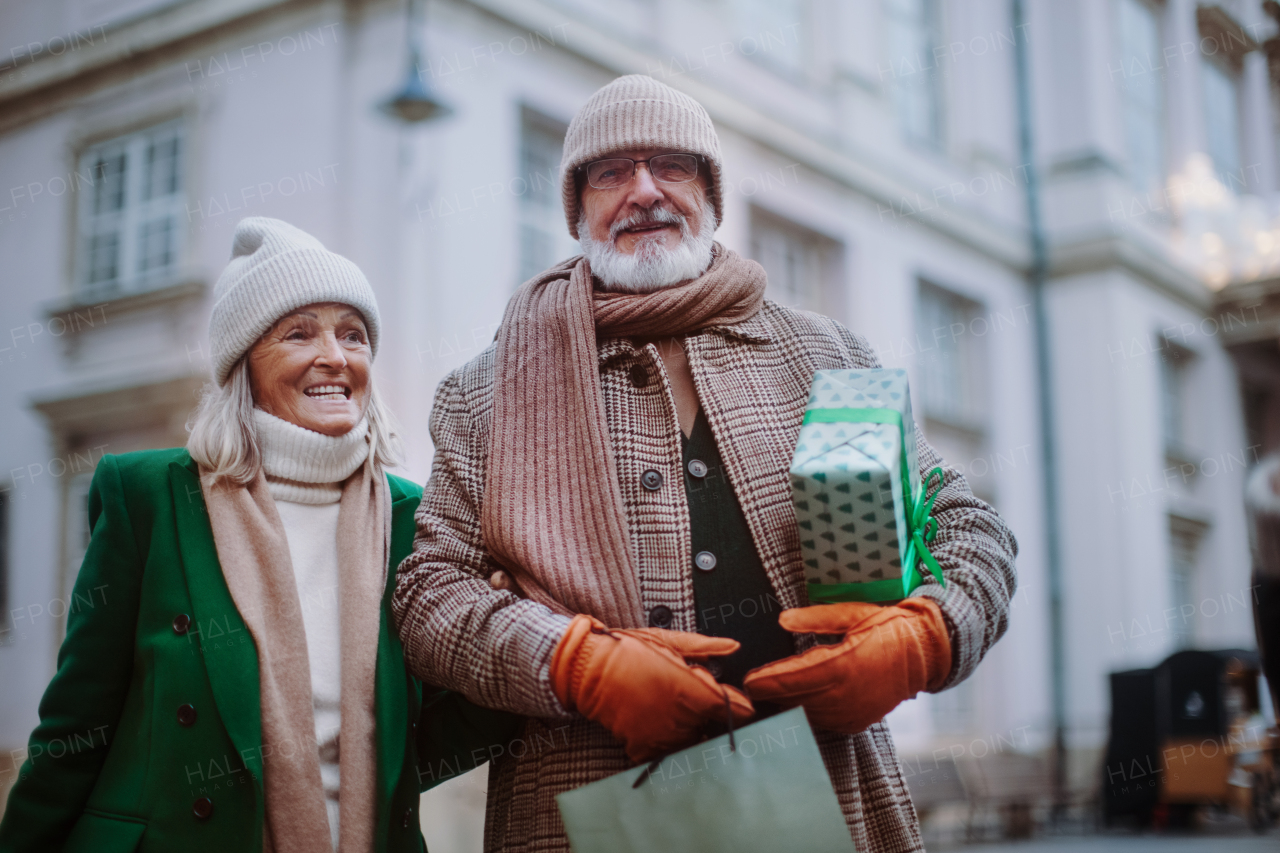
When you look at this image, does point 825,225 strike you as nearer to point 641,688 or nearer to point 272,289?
point 272,289

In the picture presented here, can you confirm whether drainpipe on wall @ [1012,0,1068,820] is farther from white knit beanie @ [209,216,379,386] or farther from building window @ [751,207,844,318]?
white knit beanie @ [209,216,379,386]

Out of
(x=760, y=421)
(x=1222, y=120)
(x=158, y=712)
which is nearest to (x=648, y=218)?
(x=760, y=421)

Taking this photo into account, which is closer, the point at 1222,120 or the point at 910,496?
the point at 910,496

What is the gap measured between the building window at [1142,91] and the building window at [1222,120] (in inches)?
36.0

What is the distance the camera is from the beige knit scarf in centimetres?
204

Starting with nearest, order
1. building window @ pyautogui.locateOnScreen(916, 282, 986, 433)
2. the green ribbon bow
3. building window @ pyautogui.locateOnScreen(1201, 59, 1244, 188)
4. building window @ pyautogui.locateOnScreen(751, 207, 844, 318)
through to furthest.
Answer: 1. the green ribbon bow
2. building window @ pyautogui.locateOnScreen(751, 207, 844, 318)
3. building window @ pyautogui.locateOnScreen(916, 282, 986, 433)
4. building window @ pyautogui.locateOnScreen(1201, 59, 1244, 188)

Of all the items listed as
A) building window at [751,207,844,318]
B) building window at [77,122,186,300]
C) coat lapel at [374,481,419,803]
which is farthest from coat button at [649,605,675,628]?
building window at [751,207,844,318]

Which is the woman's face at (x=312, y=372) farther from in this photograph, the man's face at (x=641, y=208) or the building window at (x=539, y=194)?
the building window at (x=539, y=194)

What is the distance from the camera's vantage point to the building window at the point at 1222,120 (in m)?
16.2

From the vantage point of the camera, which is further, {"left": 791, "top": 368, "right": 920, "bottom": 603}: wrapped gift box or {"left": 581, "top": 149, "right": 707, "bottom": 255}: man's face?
{"left": 581, "top": 149, "right": 707, "bottom": 255}: man's face

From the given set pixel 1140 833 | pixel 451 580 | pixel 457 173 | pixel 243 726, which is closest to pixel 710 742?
pixel 451 580

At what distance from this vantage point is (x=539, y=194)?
334 inches

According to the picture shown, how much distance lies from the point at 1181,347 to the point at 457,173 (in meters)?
10.8

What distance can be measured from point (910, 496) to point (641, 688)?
0.53 m
